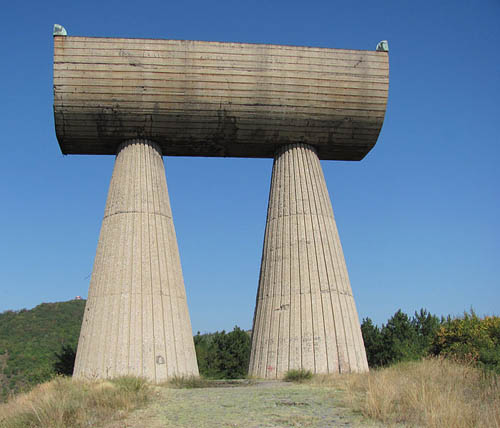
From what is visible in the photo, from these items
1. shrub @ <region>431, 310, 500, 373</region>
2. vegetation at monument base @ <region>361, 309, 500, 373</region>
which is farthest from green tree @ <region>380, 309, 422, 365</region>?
shrub @ <region>431, 310, 500, 373</region>

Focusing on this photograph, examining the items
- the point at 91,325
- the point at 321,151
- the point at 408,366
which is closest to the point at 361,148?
the point at 321,151

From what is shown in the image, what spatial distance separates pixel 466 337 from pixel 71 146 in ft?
57.6

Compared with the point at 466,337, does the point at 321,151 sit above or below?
above

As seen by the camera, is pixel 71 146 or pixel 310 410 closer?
pixel 310 410

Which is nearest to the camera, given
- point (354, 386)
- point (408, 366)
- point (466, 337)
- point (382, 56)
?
point (354, 386)

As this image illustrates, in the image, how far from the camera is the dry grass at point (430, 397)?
23.4 feet

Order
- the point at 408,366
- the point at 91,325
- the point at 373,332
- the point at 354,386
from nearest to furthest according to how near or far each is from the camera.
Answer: the point at 354,386
the point at 408,366
the point at 91,325
the point at 373,332

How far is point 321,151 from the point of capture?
1752cm

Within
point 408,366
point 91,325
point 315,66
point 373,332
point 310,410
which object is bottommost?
point 310,410

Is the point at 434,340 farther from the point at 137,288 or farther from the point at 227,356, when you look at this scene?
the point at 137,288

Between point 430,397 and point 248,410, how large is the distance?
9.80 ft

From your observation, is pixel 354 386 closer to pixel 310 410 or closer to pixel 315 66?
pixel 310 410

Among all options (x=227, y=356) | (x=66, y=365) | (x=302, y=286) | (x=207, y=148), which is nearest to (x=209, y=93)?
(x=207, y=148)

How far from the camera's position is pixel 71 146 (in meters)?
16.2
